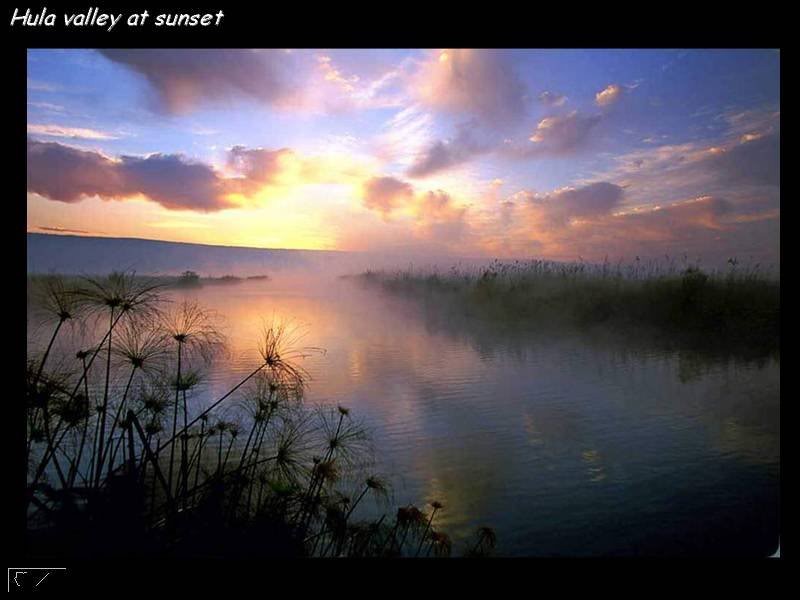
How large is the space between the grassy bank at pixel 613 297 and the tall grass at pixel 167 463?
4.58 ft

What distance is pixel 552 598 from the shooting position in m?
1.87

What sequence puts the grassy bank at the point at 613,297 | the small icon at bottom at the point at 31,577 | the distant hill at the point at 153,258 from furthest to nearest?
the grassy bank at the point at 613,297
the distant hill at the point at 153,258
the small icon at bottom at the point at 31,577

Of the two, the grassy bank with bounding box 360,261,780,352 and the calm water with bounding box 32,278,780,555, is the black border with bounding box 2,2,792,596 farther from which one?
the grassy bank with bounding box 360,261,780,352

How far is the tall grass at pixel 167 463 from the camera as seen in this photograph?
181 cm

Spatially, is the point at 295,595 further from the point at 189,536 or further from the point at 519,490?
the point at 519,490

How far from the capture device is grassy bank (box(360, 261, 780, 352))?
3029 millimetres

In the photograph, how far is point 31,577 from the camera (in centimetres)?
179

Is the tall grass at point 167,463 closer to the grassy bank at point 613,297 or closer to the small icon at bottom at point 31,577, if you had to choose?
the small icon at bottom at point 31,577

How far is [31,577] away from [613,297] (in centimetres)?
385
